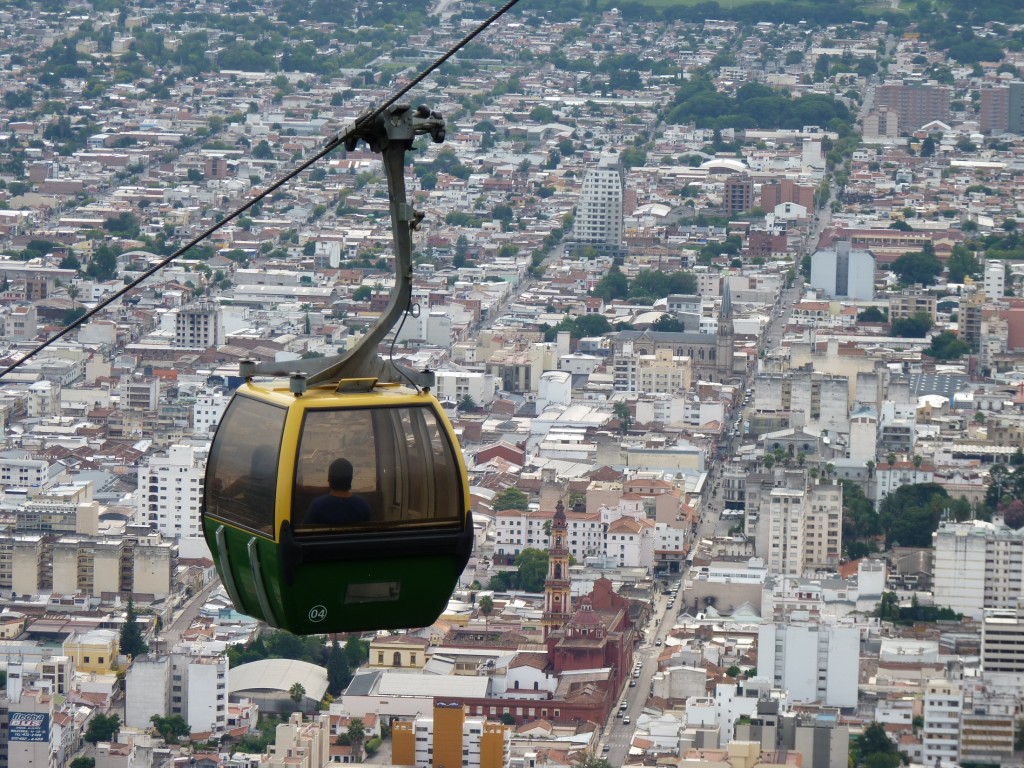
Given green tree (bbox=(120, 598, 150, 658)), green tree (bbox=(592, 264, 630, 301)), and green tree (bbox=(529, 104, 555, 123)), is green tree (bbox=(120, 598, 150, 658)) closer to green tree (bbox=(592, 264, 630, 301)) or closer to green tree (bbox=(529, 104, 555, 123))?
green tree (bbox=(592, 264, 630, 301))

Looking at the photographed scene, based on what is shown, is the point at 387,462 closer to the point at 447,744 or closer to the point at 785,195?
the point at 447,744

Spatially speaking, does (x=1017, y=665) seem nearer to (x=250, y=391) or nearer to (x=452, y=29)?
(x=250, y=391)

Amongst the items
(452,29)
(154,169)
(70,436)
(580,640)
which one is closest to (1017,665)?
(580,640)

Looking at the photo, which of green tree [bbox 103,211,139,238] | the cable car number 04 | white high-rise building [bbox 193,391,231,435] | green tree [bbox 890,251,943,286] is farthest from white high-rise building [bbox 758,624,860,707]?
green tree [bbox 103,211,139,238]

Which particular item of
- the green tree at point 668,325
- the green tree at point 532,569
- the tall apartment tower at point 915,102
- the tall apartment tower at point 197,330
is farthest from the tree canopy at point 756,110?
the green tree at point 532,569

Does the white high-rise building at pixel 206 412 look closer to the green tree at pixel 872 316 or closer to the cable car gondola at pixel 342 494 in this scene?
the green tree at pixel 872 316

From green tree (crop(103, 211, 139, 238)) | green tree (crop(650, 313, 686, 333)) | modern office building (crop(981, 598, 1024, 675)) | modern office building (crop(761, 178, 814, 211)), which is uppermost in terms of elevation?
modern office building (crop(761, 178, 814, 211))
